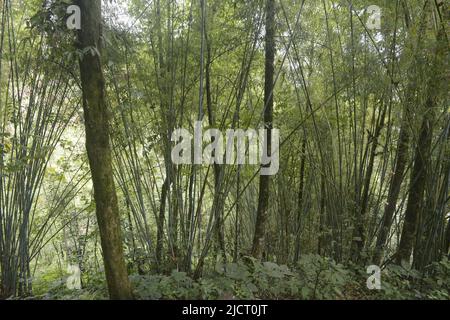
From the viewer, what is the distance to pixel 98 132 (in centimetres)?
177

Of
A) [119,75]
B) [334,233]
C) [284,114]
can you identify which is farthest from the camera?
[284,114]

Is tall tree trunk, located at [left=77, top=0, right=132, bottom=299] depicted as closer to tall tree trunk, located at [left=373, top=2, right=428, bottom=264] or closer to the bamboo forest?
the bamboo forest

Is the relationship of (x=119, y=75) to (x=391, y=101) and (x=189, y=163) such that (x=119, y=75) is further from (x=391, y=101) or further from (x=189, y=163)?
(x=391, y=101)

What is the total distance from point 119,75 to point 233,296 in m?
1.94

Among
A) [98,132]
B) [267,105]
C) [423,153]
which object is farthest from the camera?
[267,105]

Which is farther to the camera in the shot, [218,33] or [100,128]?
[218,33]

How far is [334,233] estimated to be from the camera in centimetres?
348

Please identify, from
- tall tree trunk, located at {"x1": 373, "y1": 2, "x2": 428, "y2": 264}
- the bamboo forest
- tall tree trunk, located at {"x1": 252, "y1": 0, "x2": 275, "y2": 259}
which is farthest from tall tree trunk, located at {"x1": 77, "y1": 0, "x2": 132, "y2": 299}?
tall tree trunk, located at {"x1": 373, "y1": 2, "x2": 428, "y2": 264}

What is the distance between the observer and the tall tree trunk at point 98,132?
1.73 m

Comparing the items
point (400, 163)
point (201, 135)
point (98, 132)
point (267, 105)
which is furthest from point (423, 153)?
point (98, 132)

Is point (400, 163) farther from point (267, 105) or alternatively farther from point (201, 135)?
point (201, 135)

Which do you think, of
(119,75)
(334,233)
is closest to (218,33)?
(119,75)

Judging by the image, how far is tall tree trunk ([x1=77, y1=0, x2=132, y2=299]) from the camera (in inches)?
68.1
